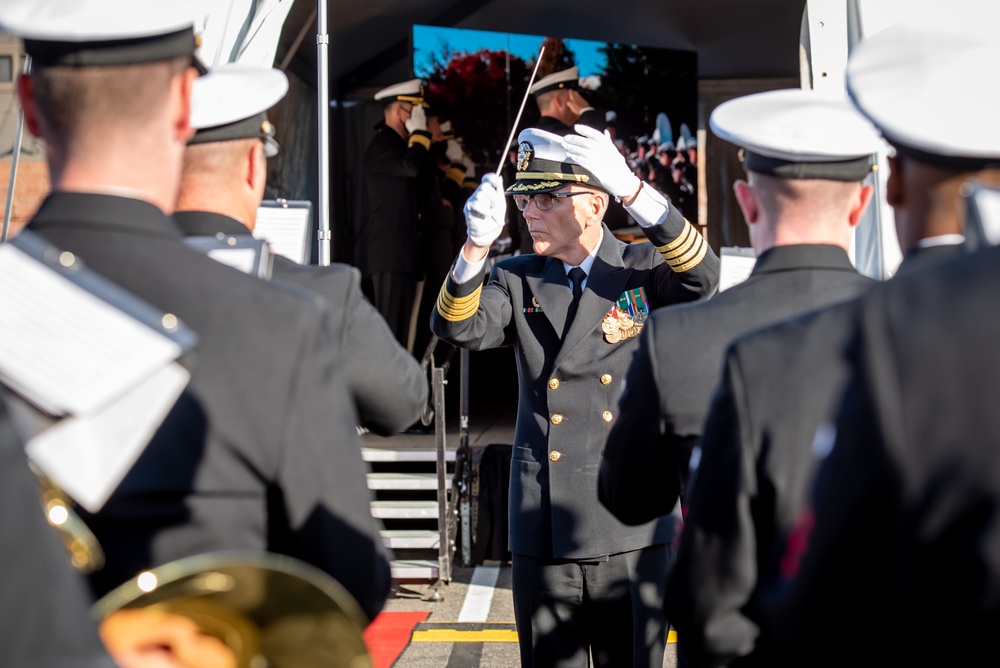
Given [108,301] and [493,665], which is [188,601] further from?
[493,665]

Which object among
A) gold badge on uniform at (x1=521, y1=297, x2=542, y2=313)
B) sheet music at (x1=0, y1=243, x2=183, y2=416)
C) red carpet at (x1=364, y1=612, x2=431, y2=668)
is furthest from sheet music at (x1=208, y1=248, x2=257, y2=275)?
red carpet at (x1=364, y1=612, x2=431, y2=668)

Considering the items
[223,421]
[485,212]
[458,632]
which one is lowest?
[458,632]

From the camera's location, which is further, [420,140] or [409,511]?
[420,140]

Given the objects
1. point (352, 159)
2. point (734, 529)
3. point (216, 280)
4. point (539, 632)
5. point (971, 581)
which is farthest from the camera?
point (352, 159)

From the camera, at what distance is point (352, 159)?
905 cm

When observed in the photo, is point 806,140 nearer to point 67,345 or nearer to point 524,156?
point 67,345

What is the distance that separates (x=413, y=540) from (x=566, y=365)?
3.06 m

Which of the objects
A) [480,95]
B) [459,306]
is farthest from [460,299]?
[480,95]

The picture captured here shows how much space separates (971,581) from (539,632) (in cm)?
233

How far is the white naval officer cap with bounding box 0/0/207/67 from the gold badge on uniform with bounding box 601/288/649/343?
81.1 inches

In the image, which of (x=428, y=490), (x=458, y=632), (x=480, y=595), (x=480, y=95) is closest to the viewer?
(x=458, y=632)

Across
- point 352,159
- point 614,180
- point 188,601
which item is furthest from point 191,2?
point 352,159

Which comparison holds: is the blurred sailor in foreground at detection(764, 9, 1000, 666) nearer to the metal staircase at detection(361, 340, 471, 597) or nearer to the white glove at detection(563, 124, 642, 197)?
the white glove at detection(563, 124, 642, 197)

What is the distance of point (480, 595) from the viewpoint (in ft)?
19.0
